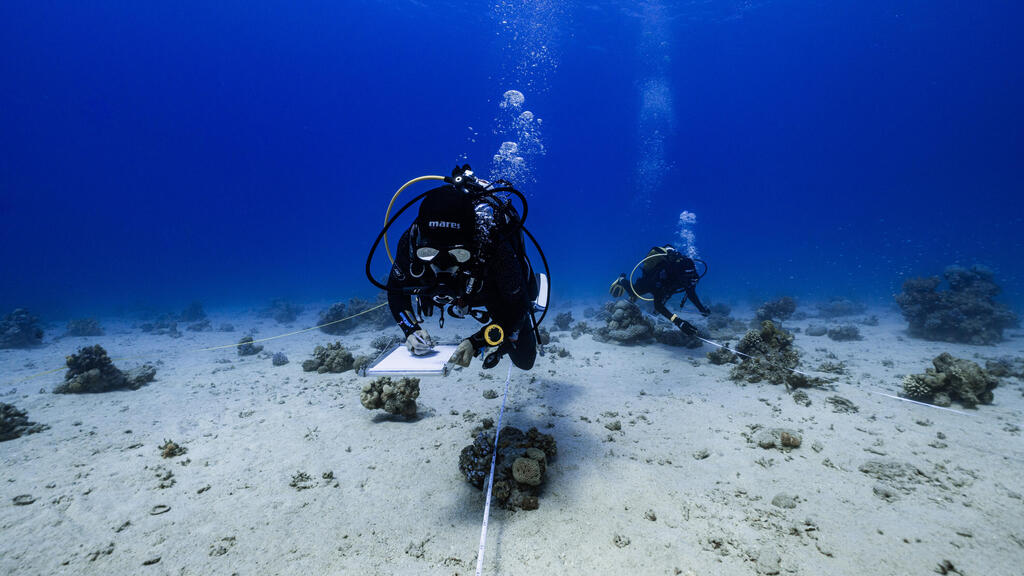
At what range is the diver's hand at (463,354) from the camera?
3.60 meters

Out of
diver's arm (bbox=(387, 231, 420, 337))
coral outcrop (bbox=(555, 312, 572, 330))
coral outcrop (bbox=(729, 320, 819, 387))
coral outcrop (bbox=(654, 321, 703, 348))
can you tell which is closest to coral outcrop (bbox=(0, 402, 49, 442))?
diver's arm (bbox=(387, 231, 420, 337))

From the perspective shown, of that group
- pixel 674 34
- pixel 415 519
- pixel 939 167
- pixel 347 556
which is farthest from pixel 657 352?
pixel 939 167

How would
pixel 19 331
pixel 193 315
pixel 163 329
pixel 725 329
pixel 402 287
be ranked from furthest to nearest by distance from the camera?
pixel 193 315, pixel 163 329, pixel 19 331, pixel 725 329, pixel 402 287

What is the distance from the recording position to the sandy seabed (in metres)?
2.87

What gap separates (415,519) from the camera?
3.44 m

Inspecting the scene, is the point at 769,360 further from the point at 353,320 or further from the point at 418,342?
the point at 353,320

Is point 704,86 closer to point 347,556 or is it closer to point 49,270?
point 347,556

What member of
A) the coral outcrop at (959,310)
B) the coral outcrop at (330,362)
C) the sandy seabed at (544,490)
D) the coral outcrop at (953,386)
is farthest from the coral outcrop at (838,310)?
the coral outcrop at (330,362)

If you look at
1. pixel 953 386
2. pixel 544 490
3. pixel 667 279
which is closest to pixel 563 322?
pixel 667 279

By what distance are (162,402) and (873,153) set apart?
162 meters

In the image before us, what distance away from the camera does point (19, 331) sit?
A: 13188 mm

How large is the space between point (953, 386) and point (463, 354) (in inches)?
318

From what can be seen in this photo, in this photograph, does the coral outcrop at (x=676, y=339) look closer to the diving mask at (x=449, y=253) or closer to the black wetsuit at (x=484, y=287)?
the black wetsuit at (x=484, y=287)

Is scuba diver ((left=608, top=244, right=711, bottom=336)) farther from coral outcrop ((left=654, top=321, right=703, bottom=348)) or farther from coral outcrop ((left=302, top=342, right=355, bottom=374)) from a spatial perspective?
coral outcrop ((left=302, top=342, right=355, bottom=374))
